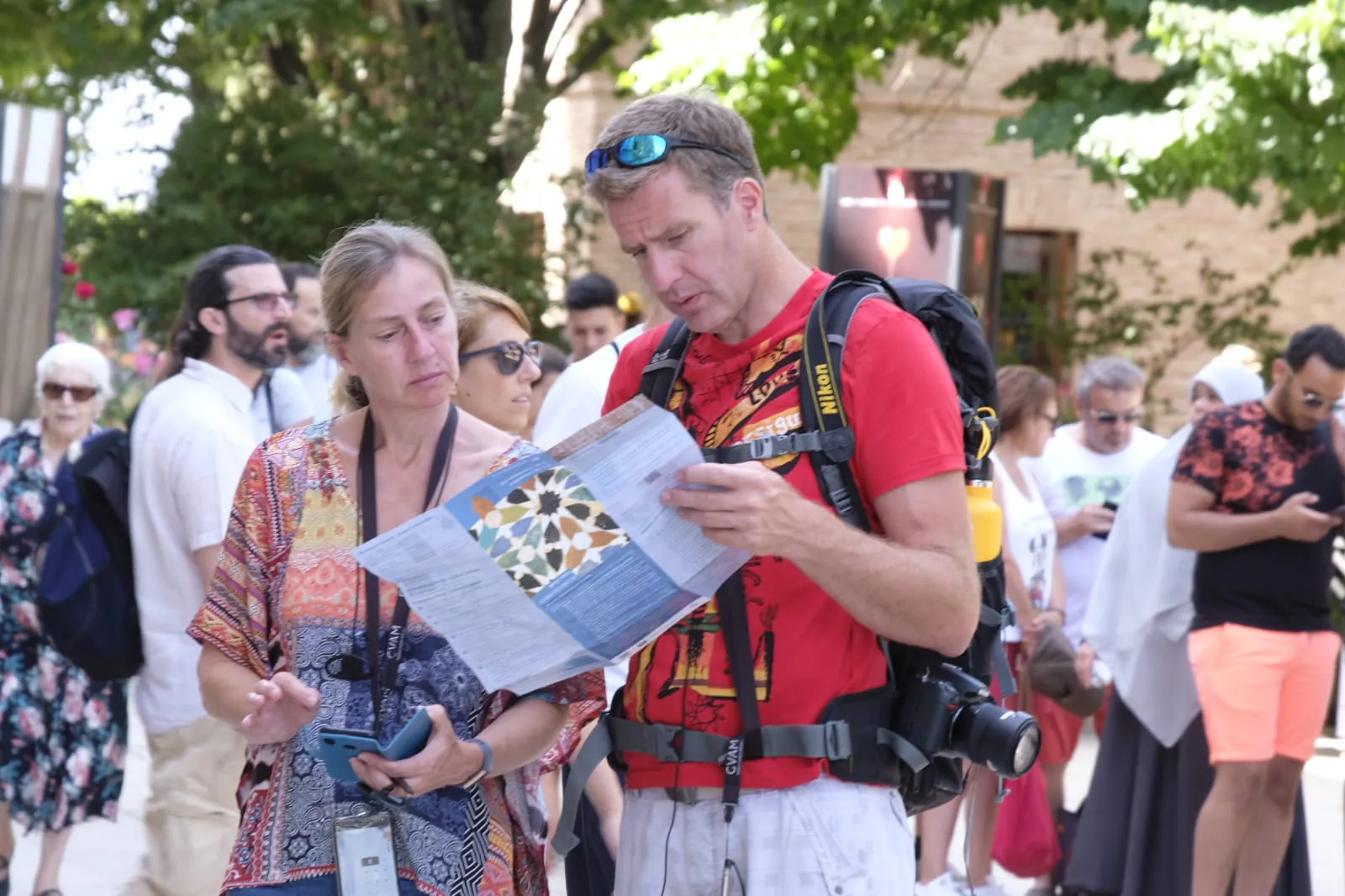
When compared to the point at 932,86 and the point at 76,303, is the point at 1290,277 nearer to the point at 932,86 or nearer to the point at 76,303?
the point at 932,86

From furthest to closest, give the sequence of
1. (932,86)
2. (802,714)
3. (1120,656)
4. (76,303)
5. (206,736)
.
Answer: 1. (932,86)
2. (76,303)
3. (1120,656)
4. (206,736)
5. (802,714)

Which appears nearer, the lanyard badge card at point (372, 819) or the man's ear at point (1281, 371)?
the lanyard badge card at point (372, 819)

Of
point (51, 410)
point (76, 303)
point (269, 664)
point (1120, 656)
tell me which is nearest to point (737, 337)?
point (269, 664)

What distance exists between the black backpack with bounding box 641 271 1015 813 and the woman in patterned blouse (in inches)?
19.1

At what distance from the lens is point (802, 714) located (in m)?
2.75

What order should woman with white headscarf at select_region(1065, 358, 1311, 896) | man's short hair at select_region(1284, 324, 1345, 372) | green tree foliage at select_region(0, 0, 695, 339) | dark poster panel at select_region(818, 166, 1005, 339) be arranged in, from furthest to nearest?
green tree foliage at select_region(0, 0, 695, 339) < dark poster panel at select_region(818, 166, 1005, 339) < woman with white headscarf at select_region(1065, 358, 1311, 896) < man's short hair at select_region(1284, 324, 1345, 372)

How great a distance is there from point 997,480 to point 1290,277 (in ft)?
41.4

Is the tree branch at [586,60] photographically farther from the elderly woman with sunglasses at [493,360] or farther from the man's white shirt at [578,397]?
the elderly woman with sunglasses at [493,360]

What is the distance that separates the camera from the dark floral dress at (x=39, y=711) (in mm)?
6891

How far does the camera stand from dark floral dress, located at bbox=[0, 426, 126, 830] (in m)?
6.89

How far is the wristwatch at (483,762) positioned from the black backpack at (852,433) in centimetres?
63

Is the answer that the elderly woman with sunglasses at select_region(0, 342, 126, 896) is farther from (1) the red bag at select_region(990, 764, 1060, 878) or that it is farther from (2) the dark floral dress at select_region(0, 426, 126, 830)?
(1) the red bag at select_region(990, 764, 1060, 878)

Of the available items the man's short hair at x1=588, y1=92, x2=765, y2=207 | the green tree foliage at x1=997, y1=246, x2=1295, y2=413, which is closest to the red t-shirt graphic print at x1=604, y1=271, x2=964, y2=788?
the man's short hair at x1=588, y1=92, x2=765, y2=207

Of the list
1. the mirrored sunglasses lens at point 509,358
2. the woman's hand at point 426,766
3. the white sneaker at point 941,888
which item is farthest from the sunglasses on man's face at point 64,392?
the woman's hand at point 426,766
